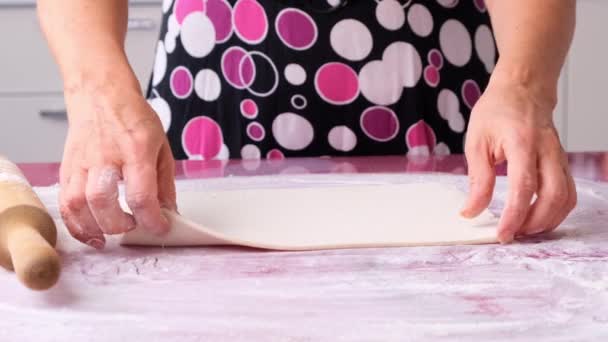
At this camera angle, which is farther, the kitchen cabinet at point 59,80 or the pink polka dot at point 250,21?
the kitchen cabinet at point 59,80

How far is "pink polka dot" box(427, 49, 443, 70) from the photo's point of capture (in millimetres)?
1122

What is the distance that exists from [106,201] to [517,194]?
300 mm

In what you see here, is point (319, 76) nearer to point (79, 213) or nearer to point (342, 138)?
point (342, 138)

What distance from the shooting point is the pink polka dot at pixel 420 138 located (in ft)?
3.66

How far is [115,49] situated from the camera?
71 centimetres

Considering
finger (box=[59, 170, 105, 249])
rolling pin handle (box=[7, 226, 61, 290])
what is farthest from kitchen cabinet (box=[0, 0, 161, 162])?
rolling pin handle (box=[7, 226, 61, 290])

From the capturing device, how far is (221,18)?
111 centimetres

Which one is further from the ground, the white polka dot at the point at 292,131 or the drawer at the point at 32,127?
the white polka dot at the point at 292,131

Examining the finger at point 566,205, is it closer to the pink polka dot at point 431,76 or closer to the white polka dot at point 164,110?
the pink polka dot at point 431,76

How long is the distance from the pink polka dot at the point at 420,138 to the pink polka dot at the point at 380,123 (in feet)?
0.07

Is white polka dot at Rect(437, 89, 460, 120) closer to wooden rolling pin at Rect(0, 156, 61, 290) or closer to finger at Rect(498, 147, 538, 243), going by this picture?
finger at Rect(498, 147, 538, 243)

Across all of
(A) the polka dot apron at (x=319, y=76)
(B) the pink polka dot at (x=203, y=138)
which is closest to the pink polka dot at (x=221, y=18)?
(A) the polka dot apron at (x=319, y=76)

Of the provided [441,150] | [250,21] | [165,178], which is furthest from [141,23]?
[165,178]

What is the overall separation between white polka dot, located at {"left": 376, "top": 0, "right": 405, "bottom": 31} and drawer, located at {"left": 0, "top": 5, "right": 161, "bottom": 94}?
113cm
